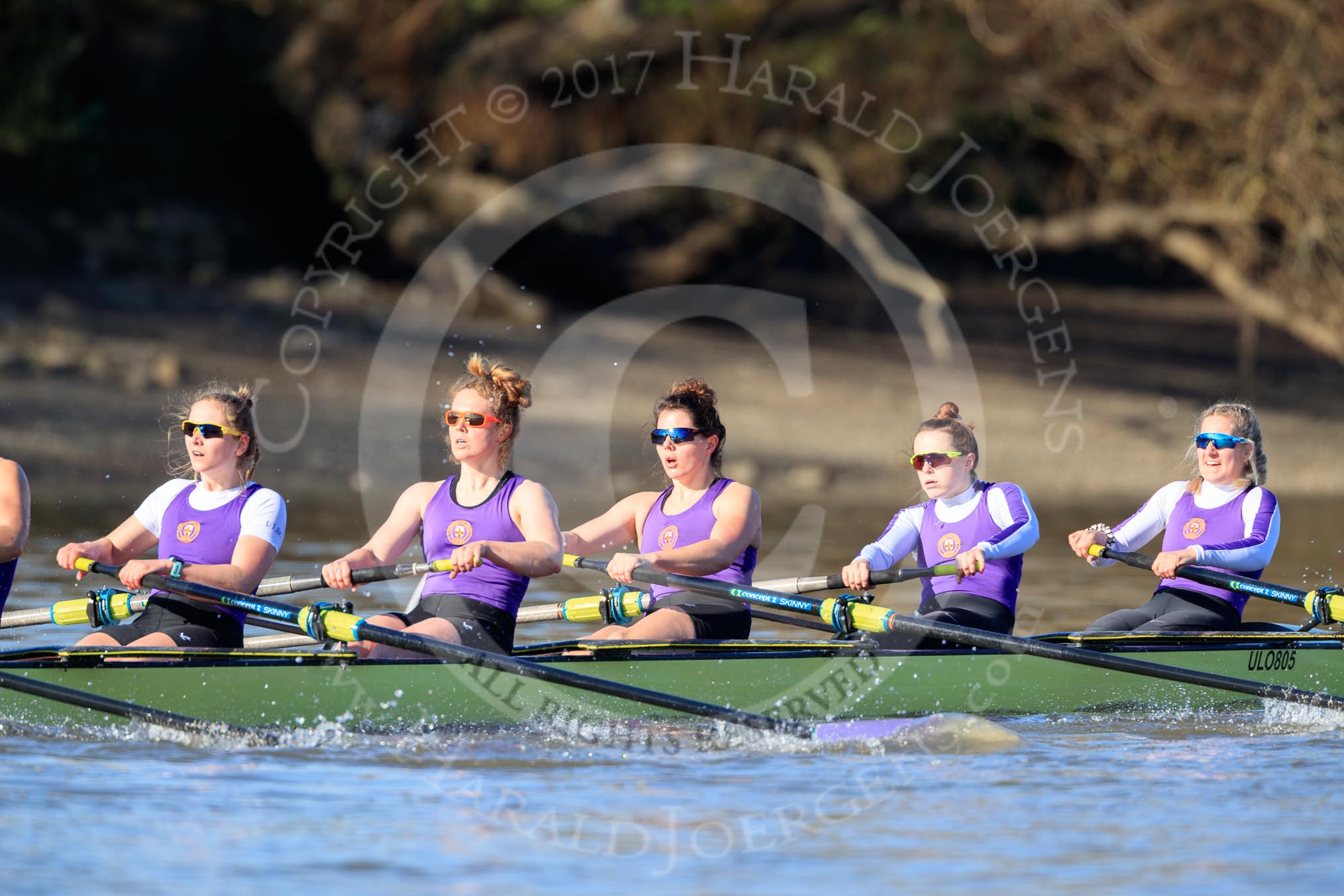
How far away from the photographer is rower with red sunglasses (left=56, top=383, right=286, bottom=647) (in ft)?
22.9

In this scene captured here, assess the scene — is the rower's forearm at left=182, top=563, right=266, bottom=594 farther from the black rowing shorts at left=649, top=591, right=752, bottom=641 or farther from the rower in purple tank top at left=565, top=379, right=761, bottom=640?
the black rowing shorts at left=649, top=591, right=752, bottom=641

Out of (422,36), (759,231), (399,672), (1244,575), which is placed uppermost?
(422,36)

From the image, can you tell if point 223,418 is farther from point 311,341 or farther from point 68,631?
point 311,341

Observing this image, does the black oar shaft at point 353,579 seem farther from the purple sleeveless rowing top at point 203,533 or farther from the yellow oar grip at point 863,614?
the yellow oar grip at point 863,614

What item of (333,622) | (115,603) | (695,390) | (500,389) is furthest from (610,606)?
(115,603)

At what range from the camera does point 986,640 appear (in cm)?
743

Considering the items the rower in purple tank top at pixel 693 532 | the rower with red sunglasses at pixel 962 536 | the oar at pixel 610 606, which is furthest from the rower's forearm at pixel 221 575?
the rower with red sunglasses at pixel 962 536

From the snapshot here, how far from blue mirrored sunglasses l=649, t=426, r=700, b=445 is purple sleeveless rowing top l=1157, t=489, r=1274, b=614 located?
2.44 metres

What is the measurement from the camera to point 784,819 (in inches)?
230

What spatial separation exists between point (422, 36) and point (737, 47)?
3.75m

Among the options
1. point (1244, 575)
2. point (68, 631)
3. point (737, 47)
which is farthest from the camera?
point (737, 47)

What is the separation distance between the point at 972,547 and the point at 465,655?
244 cm

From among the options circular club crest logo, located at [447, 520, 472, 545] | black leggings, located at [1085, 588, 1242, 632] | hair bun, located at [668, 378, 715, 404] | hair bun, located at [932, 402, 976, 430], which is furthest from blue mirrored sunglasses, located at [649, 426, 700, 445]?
black leggings, located at [1085, 588, 1242, 632]

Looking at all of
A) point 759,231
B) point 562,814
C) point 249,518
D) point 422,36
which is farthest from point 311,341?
point 562,814
